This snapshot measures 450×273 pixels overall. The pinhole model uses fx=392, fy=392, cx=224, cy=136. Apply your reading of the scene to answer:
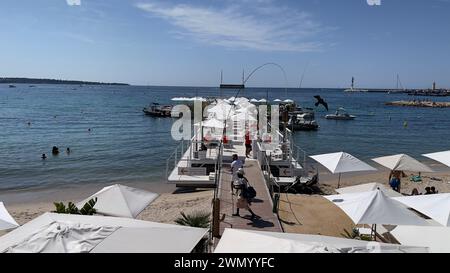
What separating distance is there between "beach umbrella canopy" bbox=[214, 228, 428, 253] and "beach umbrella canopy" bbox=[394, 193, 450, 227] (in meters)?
2.82

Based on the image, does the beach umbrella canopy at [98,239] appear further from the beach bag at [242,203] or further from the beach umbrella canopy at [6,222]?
the beach bag at [242,203]

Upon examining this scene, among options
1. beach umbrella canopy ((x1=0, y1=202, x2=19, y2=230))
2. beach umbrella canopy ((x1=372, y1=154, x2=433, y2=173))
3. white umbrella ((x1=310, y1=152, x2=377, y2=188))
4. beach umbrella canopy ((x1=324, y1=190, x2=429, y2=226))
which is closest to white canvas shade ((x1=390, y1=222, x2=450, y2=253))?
beach umbrella canopy ((x1=324, y1=190, x2=429, y2=226))

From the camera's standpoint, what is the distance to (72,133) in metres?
46.1

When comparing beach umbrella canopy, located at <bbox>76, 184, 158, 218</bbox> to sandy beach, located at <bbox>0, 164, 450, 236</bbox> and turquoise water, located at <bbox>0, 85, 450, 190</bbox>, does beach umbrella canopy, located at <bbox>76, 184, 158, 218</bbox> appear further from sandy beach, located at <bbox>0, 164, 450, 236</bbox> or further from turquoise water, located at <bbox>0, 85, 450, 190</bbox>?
turquoise water, located at <bbox>0, 85, 450, 190</bbox>

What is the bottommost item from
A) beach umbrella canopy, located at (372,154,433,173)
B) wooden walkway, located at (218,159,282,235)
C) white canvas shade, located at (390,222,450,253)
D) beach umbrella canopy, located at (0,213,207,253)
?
wooden walkway, located at (218,159,282,235)

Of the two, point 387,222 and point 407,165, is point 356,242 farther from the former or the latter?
point 407,165

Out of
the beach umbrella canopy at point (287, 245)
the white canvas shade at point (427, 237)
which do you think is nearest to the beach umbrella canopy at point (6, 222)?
the beach umbrella canopy at point (287, 245)

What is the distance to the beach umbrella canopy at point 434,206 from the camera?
8891 mm

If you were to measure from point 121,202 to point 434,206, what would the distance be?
8.04m

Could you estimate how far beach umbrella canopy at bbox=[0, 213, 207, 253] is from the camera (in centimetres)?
635

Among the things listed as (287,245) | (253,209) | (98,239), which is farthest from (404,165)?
(98,239)

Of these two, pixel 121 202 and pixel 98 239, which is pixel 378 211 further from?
pixel 121 202

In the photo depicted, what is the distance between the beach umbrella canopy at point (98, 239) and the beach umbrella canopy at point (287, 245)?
0.77 metres

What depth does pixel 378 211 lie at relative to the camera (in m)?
9.36
